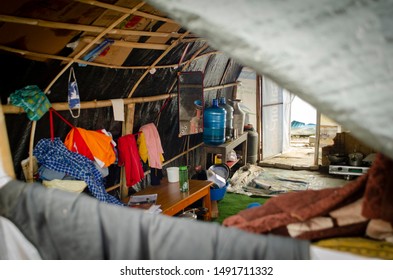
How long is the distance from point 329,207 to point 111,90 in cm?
323

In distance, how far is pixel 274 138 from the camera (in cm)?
890

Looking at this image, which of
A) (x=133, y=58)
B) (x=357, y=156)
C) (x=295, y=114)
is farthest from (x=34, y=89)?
(x=295, y=114)

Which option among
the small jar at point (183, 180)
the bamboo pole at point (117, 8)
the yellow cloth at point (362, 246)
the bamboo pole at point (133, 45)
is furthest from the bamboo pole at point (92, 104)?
the yellow cloth at point (362, 246)

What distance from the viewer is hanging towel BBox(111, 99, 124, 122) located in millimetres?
3722

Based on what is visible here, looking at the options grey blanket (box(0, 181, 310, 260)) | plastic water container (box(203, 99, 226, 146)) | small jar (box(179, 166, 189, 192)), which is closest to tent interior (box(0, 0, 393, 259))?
grey blanket (box(0, 181, 310, 260))

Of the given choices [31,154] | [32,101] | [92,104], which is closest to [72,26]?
[32,101]

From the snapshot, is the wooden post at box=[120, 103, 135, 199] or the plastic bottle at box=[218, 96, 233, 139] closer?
the wooden post at box=[120, 103, 135, 199]

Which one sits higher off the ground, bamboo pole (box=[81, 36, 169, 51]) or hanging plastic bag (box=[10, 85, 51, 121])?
bamboo pole (box=[81, 36, 169, 51])

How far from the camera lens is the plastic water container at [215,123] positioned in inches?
255

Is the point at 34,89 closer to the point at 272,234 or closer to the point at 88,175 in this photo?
the point at 88,175

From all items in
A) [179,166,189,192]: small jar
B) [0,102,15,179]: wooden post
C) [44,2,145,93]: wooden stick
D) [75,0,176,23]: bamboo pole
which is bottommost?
[179,166,189,192]: small jar

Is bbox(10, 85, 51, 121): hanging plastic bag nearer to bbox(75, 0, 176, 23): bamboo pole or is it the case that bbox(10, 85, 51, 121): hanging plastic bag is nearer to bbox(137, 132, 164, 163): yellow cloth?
bbox(75, 0, 176, 23): bamboo pole

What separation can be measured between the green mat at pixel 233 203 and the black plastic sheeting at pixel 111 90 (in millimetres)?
996

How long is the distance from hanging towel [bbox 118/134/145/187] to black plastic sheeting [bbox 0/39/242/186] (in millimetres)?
164
